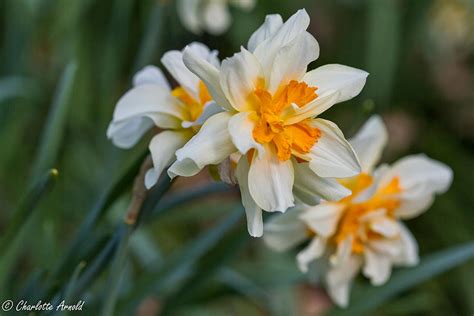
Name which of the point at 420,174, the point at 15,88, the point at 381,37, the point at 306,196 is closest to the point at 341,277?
the point at 420,174

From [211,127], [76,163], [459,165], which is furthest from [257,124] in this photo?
[459,165]

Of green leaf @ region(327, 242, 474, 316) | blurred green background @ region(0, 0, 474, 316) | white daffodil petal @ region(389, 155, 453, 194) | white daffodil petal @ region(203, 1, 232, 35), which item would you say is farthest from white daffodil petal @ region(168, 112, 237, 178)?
white daffodil petal @ region(203, 1, 232, 35)

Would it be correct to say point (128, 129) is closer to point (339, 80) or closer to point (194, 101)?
point (194, 101)

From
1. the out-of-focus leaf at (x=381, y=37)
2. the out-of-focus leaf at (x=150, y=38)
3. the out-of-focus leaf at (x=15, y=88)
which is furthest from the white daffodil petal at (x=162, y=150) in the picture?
the out-of-focus leaf at (x=381, y=37)

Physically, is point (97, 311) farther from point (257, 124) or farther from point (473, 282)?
point (473, 282)

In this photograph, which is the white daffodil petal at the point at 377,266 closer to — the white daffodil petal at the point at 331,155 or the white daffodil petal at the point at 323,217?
the white daffodil petal at the point at 323,217

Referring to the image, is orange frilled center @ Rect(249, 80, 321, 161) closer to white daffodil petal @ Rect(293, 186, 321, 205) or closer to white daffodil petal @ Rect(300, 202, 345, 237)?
white daffodil petal @ Rect(293, 186, 321, 205)

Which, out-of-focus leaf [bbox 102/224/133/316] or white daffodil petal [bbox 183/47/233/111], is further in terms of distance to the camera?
out-of-focus leaf [bbox 102/224/133/316]
